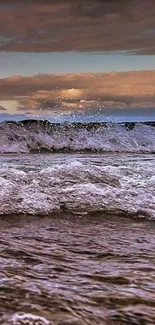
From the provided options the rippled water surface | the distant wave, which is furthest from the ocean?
the distant wave

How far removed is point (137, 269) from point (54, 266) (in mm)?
736

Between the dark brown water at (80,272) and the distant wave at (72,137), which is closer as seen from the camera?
the dark brown water at (80,272)

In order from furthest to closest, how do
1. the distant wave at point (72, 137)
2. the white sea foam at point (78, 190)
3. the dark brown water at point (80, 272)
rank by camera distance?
1. the distant wave at point (72, 137)
2. the white sea foam at point (78, 190)
3. the dark brown water at point (80, 272)

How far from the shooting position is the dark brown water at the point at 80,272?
10.2 ft

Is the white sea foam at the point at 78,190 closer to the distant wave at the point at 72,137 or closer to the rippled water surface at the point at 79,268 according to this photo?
the rippled water surface at the point at 79,268

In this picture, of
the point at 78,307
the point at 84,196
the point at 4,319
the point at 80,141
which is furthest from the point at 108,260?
the point at 80,141

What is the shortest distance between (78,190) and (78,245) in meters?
2.72

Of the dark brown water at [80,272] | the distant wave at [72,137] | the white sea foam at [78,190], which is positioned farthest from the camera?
the distant wave at [72,137]

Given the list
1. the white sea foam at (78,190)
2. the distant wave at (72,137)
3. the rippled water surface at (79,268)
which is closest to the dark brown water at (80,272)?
the rippled water surface at (79,268)

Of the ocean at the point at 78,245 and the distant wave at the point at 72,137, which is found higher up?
the distant wave at the point at 72,137

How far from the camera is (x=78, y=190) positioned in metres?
7.66

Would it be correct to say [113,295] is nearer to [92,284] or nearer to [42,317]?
[92,284]

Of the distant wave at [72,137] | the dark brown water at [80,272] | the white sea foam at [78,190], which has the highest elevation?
the distant wave at [72,137]

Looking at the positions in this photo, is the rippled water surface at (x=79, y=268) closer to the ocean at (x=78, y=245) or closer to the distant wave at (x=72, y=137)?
the ocean at (x=78, y=245)
